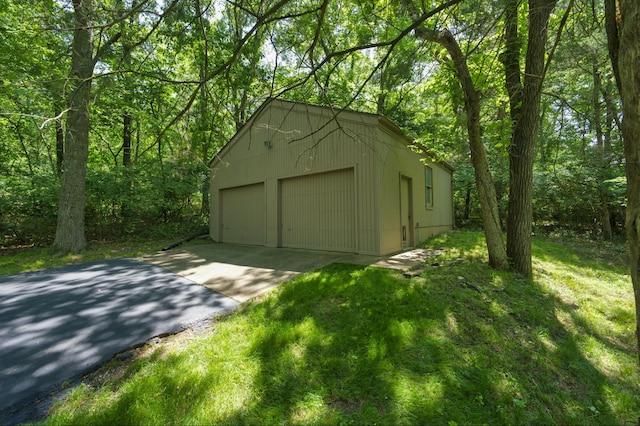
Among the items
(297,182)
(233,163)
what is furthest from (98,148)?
(297,182)

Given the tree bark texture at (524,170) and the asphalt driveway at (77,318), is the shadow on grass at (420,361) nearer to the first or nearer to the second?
the asphalt driveway at (77,318)

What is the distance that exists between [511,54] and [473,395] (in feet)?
18.7

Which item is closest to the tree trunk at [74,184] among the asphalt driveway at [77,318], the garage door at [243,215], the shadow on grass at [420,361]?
the asphalt driveway at [77,318]

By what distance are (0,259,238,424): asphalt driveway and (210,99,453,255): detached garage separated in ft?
8.96

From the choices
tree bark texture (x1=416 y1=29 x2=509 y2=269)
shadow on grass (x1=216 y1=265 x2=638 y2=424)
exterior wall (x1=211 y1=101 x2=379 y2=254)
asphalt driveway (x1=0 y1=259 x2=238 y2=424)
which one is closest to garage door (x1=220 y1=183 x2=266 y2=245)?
exterior wall (x1=211 y1=101 x2=379 y2=254)

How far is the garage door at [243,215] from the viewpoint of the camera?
8.80 m

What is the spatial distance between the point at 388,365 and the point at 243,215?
312 inches

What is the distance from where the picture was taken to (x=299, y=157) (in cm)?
457

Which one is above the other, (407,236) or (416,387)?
(407,236)

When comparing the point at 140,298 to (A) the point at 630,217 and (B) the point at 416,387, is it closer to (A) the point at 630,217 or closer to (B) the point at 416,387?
(B) the point at 416,387

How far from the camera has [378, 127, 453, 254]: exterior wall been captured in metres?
6.34

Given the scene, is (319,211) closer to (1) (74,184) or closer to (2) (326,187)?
(2) (326,187)

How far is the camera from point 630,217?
1700 mm

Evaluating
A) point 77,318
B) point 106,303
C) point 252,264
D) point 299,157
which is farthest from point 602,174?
point 77,318
